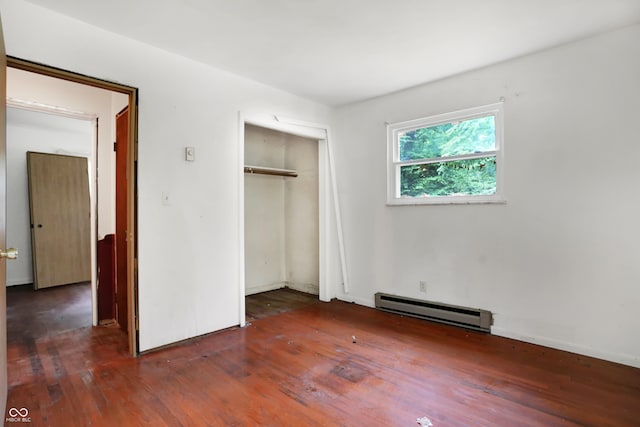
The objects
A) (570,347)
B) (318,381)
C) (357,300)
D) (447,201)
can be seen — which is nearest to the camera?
(318,381)

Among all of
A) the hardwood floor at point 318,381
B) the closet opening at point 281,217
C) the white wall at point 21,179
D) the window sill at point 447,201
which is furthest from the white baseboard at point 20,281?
the window sill at point 447,201

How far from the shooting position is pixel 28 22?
2.17 meters

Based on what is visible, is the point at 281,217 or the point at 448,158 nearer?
the point at 448,158

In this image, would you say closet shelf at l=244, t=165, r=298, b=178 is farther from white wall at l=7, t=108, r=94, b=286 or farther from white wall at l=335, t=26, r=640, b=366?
white wall at l=7, t=108, r=94, b=286

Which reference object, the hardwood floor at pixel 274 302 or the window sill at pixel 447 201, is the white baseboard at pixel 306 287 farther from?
the window sill at pixel 447 201

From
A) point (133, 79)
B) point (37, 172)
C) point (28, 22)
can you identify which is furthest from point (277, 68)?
point (37, 172)

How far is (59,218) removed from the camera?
5.33 metres

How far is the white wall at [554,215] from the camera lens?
8.25ft

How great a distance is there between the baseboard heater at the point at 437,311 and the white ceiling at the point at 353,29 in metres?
2.34

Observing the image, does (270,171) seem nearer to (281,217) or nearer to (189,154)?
(281,217)

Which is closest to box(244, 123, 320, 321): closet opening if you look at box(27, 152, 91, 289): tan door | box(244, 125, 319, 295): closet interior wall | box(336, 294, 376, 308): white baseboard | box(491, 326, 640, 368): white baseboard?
box(244, 125, 319, 295): closet interior wall

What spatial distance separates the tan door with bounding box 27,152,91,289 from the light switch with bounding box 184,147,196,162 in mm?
3731

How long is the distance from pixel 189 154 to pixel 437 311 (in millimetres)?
2873

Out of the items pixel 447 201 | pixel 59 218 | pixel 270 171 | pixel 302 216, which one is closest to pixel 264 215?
pixel 302 216
